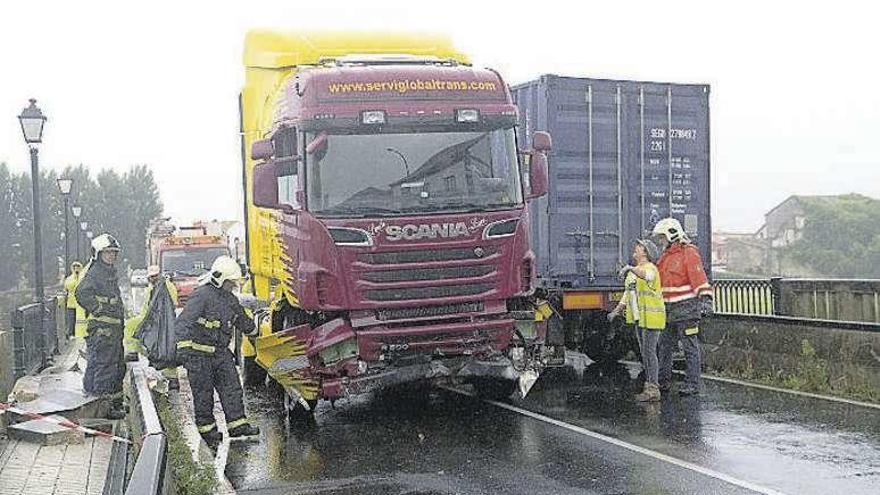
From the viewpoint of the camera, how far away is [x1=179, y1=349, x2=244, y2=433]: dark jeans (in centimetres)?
945

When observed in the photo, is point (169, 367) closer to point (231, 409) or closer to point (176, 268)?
point (231, 409)

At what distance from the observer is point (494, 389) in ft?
37.5

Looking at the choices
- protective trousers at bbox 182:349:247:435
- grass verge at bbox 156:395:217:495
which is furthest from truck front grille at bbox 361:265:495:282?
grass verge at bbox 156:395:217:495

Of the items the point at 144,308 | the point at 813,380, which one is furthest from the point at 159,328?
the point at 813,380

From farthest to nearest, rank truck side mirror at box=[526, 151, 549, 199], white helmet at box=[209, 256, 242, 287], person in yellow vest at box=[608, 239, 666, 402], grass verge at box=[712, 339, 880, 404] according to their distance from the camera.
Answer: person in yellow vest at box=[608, 239, 666, 402], grass verge at box=[712, 339, 880, 404], truck side mirror at box=[526, 151, 549, 199], white helmet at box=[209, 256, 242, 287]

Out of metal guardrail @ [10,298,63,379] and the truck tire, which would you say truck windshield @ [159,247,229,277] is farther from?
the truck tire

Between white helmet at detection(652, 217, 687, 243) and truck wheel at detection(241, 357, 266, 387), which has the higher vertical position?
white helmet at detection(652, 217, 687, 243)

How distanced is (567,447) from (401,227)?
2370 mm

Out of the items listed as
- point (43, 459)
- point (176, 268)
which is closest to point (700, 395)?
point (43, 459)

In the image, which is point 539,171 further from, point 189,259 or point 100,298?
point 189,259

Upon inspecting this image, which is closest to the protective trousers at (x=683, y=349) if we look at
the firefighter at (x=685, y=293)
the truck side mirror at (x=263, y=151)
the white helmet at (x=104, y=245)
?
the firefighter at (x=685, y=293)

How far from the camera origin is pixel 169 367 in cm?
1212

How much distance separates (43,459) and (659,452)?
5.36m

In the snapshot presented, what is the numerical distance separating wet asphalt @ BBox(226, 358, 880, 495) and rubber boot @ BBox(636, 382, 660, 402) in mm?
134
